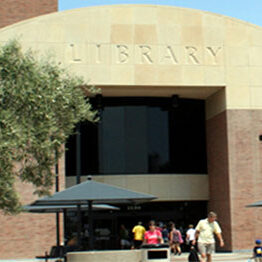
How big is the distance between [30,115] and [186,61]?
13.0 meters

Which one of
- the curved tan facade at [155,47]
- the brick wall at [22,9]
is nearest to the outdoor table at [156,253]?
the curved tan facade at [155,47]

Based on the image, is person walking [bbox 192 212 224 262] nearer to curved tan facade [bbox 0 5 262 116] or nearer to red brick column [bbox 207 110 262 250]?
red brick column [bbox 207 110 262 250]

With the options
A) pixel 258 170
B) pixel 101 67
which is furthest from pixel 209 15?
pixel 258 170

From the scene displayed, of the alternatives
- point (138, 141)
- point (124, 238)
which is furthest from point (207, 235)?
point (138, 141)

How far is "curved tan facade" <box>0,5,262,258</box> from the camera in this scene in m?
28.9

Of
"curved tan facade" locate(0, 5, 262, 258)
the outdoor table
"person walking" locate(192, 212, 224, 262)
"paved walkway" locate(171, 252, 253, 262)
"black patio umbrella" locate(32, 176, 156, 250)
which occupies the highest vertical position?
"curved tan facade" locate(0, 5, 262, 258)

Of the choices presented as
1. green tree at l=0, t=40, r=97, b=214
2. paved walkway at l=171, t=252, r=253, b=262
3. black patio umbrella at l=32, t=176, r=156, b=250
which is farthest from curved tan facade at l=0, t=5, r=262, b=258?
black patio umbrella at l=32, t=176, r=156, b=250

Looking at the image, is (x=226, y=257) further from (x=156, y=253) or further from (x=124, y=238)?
(x=156, y=253)

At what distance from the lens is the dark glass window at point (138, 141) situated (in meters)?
31.4

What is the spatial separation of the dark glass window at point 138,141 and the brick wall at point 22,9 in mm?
10187

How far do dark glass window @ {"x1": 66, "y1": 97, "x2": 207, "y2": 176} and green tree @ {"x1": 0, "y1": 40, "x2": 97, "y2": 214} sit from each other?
1210cm

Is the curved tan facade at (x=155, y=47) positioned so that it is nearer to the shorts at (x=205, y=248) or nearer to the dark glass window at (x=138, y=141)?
the dark glass window at (x=138, y=141)

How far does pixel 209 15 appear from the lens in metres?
30.0

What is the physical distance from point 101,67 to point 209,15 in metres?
5.74
